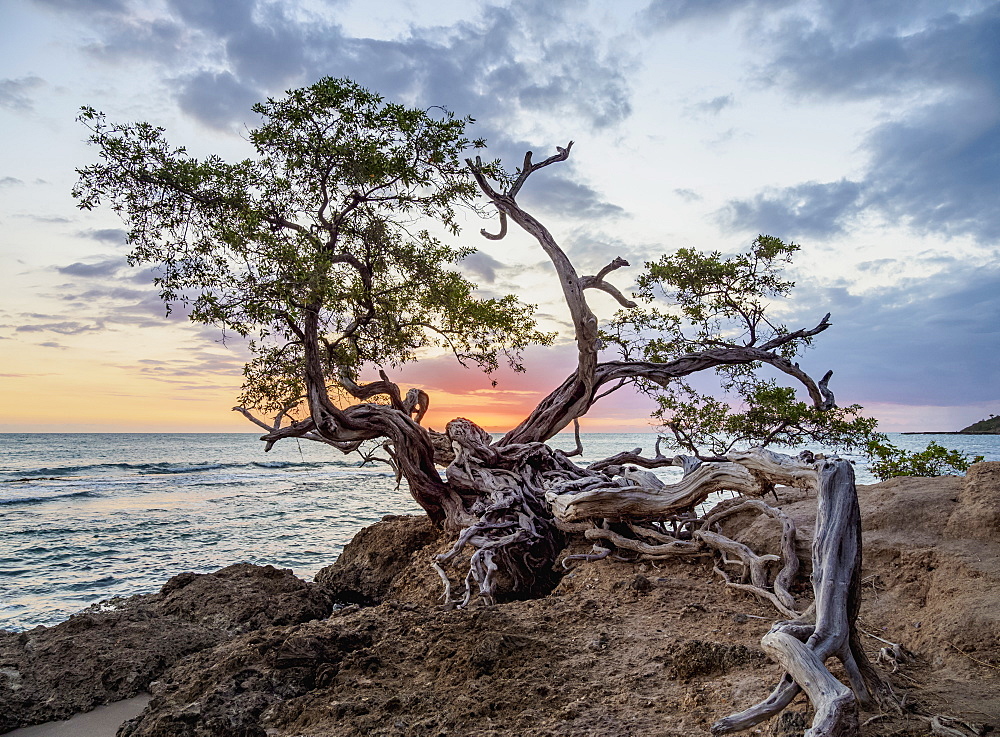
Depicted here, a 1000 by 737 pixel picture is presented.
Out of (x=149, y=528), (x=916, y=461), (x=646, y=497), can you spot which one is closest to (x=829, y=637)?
(x=646, y=497)

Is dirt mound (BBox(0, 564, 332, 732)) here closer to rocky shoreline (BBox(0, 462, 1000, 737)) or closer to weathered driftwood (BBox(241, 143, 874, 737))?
rocky shoreline (BBox(0, 462, 1000, 737))

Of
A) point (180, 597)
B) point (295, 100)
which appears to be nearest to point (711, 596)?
point (180, 597)

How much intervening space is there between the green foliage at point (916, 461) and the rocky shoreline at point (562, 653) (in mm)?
2931

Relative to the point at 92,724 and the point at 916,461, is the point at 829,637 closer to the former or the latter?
the point at 92,724

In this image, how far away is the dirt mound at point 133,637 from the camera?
4734 millimetres

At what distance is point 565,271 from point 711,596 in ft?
13.7

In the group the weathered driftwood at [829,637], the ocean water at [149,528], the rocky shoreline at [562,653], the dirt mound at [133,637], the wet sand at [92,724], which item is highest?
the weathered driftwood at [829,637]

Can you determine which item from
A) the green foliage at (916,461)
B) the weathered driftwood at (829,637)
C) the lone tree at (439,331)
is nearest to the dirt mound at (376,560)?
the lone tree at (439,331)

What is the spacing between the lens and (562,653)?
4.23 metres

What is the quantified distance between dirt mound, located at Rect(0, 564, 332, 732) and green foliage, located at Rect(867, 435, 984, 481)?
25.5ft

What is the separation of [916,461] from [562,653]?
753 cm

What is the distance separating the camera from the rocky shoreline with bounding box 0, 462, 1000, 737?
3355 millimetres

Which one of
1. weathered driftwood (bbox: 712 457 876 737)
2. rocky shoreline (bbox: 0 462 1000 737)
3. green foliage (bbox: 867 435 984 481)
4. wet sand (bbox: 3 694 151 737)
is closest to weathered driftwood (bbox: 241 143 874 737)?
weathered driftwood (bbox: 712 457 876 737)

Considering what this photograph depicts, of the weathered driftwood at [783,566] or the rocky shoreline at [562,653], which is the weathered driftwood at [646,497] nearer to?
the weathered driftwood at [783,566]
